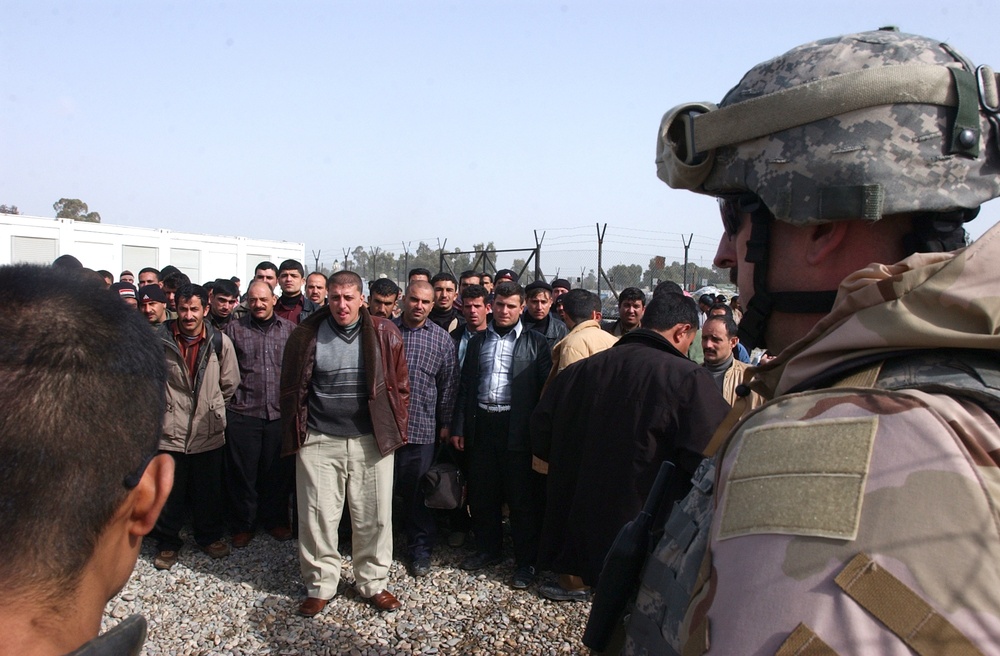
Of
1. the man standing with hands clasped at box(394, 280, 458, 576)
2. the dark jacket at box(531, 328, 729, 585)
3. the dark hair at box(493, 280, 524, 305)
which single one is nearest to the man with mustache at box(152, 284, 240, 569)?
the man standing with hands clasped at box(394, 280, 458, 576)

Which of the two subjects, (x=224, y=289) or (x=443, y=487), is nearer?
(x=443, y=487)

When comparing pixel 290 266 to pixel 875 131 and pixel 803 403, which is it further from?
pixel 803 403

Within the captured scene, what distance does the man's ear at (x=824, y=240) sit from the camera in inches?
43.6

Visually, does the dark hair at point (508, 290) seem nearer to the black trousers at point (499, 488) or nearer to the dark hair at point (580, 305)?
the dark hair at point (580, 305)

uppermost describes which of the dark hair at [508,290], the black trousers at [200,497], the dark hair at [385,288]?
the dark hair at [508,290]

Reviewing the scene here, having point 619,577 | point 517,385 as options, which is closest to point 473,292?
point 517,385

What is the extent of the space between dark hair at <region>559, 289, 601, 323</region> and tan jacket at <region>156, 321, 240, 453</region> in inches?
99.5

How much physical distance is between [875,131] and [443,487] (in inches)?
160

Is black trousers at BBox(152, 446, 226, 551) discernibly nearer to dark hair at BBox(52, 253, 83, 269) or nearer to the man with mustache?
the man with mustache

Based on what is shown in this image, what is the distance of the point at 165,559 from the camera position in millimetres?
4828

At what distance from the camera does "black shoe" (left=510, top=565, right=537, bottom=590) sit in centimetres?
460

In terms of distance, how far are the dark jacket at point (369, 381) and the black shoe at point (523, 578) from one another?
1227 millimetres

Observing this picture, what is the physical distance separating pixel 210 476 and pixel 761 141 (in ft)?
15.9

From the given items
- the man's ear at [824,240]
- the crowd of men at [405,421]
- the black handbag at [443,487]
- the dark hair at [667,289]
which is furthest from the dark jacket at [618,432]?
the man's ear at [824,240]
